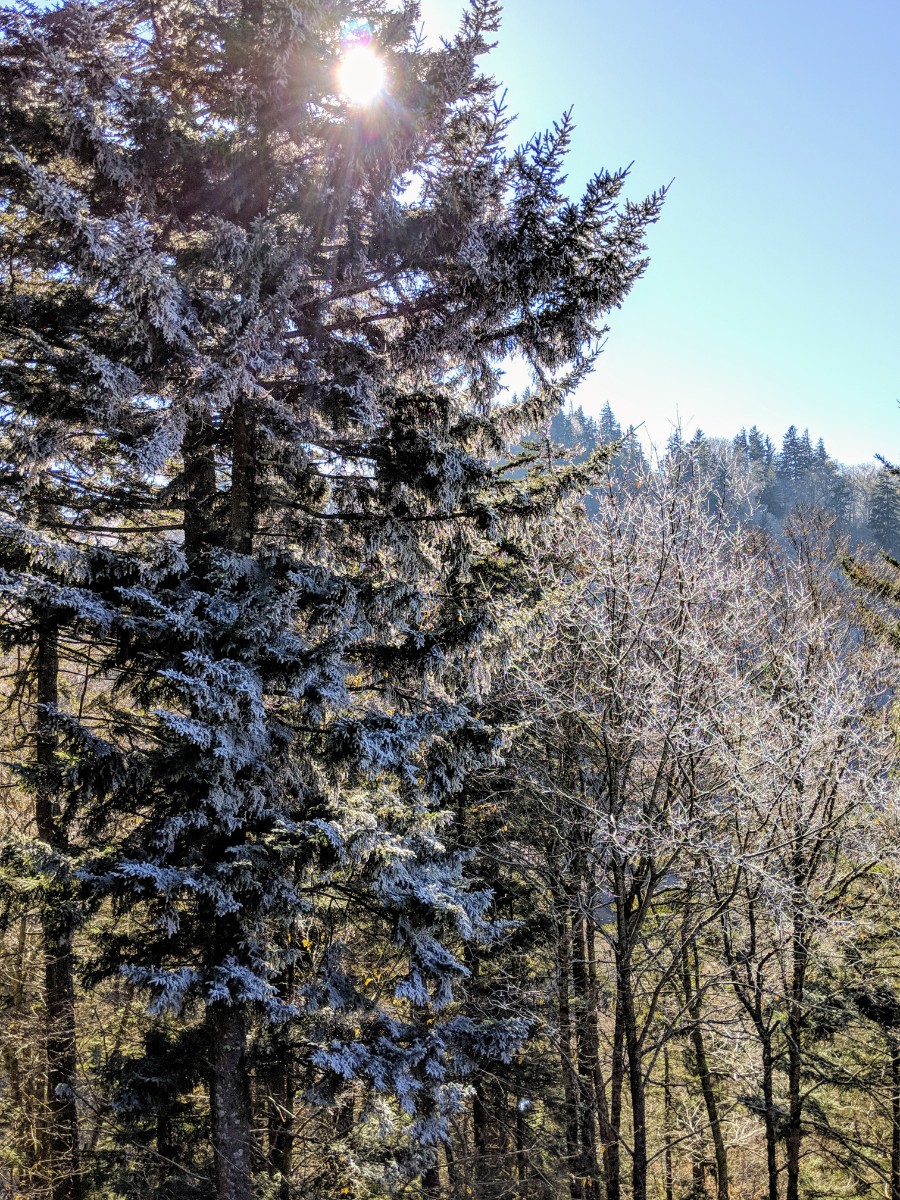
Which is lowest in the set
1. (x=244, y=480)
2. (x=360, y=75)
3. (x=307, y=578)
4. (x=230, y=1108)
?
(x=230, y=1108)

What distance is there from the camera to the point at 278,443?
620 centimetres

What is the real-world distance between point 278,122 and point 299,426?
2.68 metres

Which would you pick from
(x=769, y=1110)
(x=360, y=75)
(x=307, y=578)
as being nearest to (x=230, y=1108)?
(x=307, y=578)

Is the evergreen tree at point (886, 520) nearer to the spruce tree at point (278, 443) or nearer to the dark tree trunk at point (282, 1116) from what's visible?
the spruce tree at point (278, 443)

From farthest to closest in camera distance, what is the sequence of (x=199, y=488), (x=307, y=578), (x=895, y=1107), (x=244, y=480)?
1. (x=895, y=1107)
2. (x=199, y=488)
3. (x=244, y=480)
4. (x=307, y=578)

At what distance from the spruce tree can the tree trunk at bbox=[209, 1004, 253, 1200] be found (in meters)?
0.02

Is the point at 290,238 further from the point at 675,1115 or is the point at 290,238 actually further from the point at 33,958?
the point at 675,1115

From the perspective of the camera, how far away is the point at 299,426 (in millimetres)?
5805

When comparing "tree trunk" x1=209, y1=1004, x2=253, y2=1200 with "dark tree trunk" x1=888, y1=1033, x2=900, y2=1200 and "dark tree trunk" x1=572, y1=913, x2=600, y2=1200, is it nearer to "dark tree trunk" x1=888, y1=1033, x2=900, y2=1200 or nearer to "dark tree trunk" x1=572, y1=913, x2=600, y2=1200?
"dark tree trunk" x1=572, y1=913, x2=600, y2=1200

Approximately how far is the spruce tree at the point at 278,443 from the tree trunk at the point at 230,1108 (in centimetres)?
2

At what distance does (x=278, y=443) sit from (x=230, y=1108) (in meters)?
5.30

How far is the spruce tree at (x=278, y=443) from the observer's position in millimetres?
4945

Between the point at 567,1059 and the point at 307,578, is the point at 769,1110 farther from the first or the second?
the point at 307,578

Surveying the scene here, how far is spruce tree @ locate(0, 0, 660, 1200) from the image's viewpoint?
4945mm
